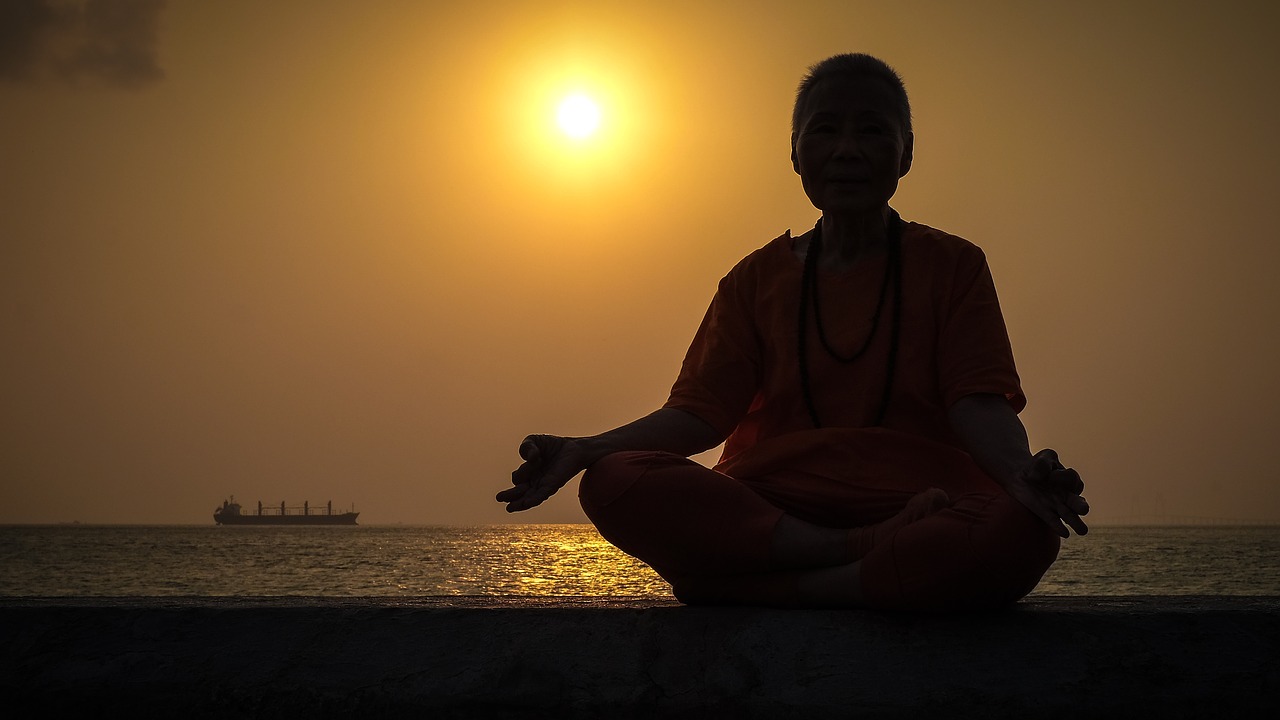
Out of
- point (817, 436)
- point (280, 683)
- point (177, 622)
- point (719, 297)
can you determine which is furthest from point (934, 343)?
point (177, 622)

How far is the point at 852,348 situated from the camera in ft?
8.63

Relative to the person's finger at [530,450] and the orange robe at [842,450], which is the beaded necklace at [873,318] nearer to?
the orange robe at [842,450]

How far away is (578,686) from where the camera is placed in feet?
6.53

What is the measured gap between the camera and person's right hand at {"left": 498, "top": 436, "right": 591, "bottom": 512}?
2.31 m

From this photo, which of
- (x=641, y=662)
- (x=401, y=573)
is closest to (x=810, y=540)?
(x=641, y=662)

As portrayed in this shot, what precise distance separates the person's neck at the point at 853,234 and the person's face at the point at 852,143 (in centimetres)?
6

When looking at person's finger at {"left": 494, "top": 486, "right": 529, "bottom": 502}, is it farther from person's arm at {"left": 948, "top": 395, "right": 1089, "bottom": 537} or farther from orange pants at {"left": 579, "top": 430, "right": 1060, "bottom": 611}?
person's arm at {"left": 948, "top": 395, "right": 1089, "bottom": 537}

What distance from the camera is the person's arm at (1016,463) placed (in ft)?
6.44

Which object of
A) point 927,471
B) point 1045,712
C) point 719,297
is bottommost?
point 1045,712

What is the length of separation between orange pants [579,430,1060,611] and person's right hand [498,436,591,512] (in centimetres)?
6

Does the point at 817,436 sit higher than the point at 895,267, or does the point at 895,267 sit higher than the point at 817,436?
the point at 895,267

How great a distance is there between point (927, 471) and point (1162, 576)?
4814 centimetres

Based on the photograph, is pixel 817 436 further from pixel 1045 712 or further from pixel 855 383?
pixel 1045 712

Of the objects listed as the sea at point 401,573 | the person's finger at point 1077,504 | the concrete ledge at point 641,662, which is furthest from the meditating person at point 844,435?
the sea at point 401,573
